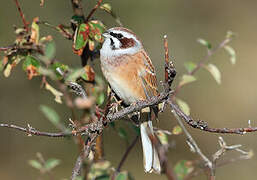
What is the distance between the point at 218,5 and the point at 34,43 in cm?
618

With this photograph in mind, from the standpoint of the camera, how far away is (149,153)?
3.06 m

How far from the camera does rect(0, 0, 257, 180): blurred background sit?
6242 millimetres

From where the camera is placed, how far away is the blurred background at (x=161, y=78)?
20.5 ft

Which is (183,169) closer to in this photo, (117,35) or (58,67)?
(58,67)

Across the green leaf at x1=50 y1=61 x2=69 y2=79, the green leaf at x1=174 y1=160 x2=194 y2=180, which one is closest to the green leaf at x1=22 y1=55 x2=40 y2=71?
the green leaf at x1=50 y1=61 x2=69 y2=79

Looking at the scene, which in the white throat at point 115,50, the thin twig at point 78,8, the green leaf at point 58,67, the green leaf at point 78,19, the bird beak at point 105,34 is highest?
the thin twig at point 78,8

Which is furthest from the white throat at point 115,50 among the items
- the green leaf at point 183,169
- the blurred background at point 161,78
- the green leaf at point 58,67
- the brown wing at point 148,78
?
the blurred background at point 161,78

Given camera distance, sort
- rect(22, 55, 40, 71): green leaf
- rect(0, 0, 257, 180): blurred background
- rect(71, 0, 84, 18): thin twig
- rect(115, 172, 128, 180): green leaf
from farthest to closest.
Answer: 1. rect(0, 0, 257, 180): blurred background
2. rect(71, 0, 84, 18): thin twig
3. rect(22, 55, 40, 71): green leaf
4. rect(115, 172, 128, 180): green leaf

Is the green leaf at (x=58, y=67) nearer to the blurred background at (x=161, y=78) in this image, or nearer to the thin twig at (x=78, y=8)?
the thin twig at (x=78, y=8)

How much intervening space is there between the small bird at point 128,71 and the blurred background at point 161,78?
2806mm

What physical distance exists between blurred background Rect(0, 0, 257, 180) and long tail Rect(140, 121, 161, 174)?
10.0 feet

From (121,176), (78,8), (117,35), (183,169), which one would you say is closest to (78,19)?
(78,8)

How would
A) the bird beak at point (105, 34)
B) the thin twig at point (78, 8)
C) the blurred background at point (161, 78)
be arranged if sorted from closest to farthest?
the thin twig at point (78, 8), the bird beak at point (105, 34), the blurred background at point (161, 78)

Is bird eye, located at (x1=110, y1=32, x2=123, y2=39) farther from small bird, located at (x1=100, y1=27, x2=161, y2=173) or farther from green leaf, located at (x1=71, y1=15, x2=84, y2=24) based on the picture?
green leaf, located at (x1=71, y1=15, x2=84, y2=24)
